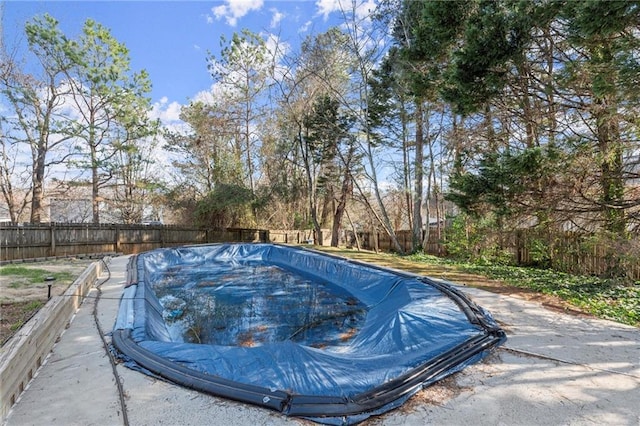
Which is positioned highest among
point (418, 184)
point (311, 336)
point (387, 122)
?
point (387, 122)

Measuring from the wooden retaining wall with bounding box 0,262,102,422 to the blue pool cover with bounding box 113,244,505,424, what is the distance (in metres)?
0.52

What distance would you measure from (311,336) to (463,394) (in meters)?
2.26

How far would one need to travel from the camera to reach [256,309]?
5.27 metres

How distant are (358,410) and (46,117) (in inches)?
564

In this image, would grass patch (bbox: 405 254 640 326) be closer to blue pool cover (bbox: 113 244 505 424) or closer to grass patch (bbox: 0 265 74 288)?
blue pool cover (bbox: 113 244 505 424)

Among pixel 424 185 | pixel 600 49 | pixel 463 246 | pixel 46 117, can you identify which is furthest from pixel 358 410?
pixel 46 117

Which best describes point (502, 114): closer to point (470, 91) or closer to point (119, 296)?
point (470, 91)

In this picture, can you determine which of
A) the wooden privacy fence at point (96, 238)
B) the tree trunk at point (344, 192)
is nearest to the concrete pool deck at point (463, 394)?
the wooden privacy fence at point (96, 238)

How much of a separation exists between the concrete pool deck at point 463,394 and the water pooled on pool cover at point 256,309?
163 centimetres

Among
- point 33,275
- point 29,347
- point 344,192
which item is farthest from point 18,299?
point 344,192

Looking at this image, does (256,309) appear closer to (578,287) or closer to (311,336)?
(311,336)

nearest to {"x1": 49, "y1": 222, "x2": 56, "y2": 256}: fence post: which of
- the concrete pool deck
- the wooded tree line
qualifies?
the wooded tree line

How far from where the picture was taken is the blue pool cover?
2.04 m

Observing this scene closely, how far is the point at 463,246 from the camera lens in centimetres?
912
